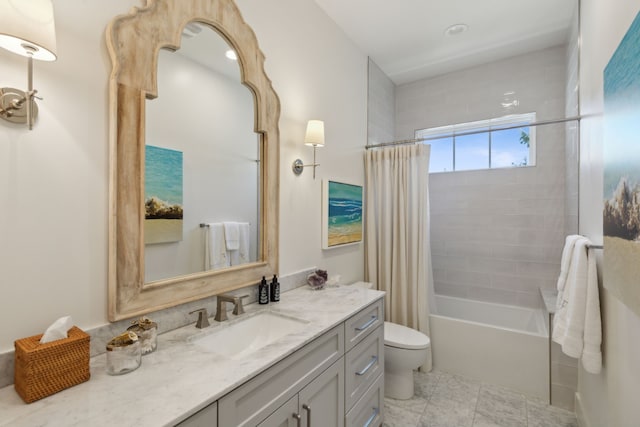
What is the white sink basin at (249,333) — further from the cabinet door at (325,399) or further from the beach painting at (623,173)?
the beach painting at (623,173)

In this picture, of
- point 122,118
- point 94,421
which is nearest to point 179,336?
point 94,421

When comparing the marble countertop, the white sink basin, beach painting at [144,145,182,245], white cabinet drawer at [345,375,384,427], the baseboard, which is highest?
beach painting at [144,145,182,245]

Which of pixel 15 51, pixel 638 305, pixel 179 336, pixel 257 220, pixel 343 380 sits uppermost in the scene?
pixel 15 51

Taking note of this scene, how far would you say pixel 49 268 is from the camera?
983 millimetres

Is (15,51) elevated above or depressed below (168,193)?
above

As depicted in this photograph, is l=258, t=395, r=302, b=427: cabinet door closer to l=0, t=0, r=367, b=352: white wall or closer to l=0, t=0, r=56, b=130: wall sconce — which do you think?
l=0, t=0, r=367, b=352: white wall

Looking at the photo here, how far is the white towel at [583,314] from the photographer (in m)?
1.48

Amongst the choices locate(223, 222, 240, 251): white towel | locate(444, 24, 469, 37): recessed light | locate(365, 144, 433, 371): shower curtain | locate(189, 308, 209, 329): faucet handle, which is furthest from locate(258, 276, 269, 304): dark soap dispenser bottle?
locate(444, 24, 469, 37): recessed light

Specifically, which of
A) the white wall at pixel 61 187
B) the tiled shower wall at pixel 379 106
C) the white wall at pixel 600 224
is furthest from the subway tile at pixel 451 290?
the white wall at pixel 61 187

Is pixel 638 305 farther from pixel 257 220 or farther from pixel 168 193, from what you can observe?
pixel 168 193

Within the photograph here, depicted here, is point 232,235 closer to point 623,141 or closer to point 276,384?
point 276,384

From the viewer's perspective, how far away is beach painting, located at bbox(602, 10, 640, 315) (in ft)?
3.04

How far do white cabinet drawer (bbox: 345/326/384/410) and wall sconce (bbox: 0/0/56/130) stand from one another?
1.60m

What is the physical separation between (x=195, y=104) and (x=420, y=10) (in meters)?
2.00
